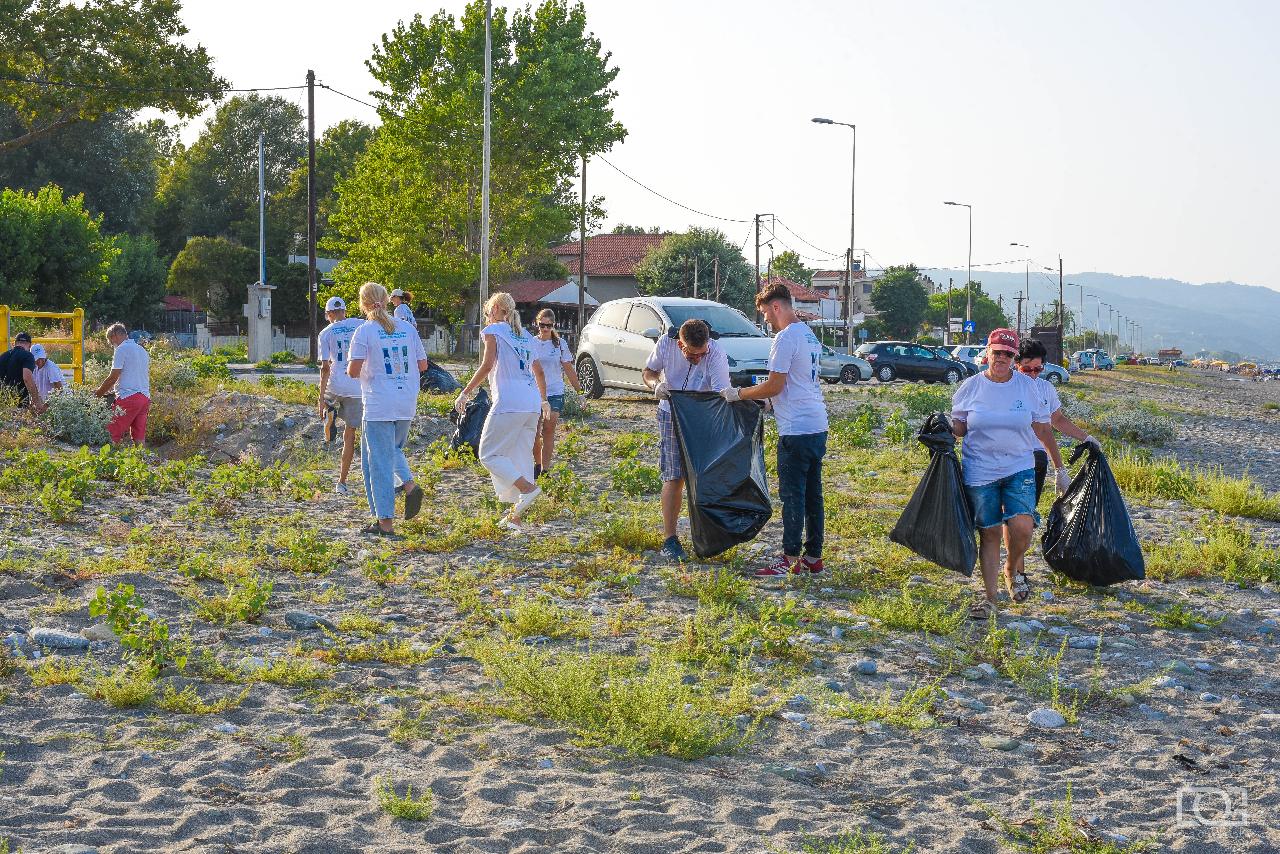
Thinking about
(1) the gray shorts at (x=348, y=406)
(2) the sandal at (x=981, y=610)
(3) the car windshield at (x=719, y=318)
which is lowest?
(2) the sandal at (x=981, y=610)

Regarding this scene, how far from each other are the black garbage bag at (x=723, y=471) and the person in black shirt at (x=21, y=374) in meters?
9.58

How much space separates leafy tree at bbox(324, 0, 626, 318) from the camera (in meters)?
42.1

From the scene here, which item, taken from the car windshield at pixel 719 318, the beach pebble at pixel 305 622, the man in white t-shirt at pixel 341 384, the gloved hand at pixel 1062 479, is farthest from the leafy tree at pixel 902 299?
the beach pebble at pixel 305 622

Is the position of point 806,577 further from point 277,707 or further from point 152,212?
point 152,212

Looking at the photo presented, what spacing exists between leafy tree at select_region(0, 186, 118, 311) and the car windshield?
25361 millimetres

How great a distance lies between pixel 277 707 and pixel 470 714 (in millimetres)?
796

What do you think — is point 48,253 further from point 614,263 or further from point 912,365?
point 614,263

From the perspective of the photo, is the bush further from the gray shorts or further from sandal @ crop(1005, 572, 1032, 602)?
sandal @ crop(1005, 572, 1032, 602)

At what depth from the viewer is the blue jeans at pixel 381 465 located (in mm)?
8773

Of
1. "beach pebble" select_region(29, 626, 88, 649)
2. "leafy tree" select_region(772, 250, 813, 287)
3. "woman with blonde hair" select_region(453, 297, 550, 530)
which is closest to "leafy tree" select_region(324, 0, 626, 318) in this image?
"woman with blonde hair" select_region(453, 297, 550, 530)

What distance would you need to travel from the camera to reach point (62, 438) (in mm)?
13555

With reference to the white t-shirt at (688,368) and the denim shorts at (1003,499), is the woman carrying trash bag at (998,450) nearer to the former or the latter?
the denim shorts at (1003,499)

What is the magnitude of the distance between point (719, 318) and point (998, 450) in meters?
12.3

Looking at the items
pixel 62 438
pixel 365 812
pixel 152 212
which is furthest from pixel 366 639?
pixel 152 212
